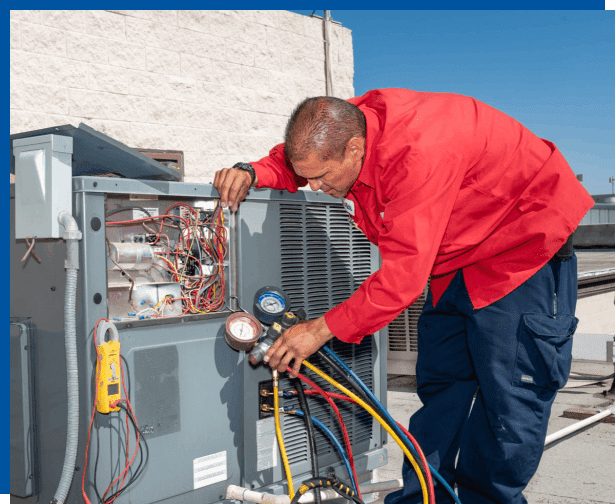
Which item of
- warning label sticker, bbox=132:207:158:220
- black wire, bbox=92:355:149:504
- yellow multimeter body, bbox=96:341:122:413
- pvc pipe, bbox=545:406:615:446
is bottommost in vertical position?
pvc pipe, bbox=545:406:615:446

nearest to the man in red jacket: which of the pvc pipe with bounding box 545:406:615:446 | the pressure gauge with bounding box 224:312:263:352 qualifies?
the pressure gauge with bounding box 224:312:263:352

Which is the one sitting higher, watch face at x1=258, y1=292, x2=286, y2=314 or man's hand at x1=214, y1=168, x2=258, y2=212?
man's hand at x1=214, y1=168, x2=258, y2=212

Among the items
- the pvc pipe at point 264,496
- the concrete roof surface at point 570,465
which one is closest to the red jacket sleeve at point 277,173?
the pvc pipe at point 264,496

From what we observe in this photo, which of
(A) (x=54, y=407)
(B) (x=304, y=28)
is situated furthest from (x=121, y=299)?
(B) (x=304, y=28)

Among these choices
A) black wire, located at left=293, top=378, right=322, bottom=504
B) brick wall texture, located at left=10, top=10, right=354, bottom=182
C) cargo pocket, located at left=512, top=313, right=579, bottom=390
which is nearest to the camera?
cargo pocket, located at left=512, top=313, right=579, bottom=390

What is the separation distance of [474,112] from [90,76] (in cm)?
302

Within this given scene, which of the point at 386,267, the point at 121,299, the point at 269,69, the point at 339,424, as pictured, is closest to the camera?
the point at 386,267

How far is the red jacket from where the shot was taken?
1730 mm

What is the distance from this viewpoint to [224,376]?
2168 mm

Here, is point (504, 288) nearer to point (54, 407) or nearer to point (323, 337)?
point (323, 337)

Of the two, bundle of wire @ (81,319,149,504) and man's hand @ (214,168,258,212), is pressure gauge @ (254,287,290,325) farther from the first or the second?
bundle of wire @ (81,319,149,504)

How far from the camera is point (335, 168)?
192 centimetres

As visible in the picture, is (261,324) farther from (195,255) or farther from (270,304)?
(195,255)

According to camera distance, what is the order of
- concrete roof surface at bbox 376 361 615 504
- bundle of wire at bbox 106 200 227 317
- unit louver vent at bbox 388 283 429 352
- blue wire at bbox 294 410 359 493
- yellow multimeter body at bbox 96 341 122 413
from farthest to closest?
unit louver vent at bbox 388 283 429 352 < concrete roof surface at bbox 376 361 615 504 < blue wire at bbox 294 410 359 493 < bundle of wire at bbox 106 200 227 317 < yellow multimeter body at bbox 96 341 122 413
